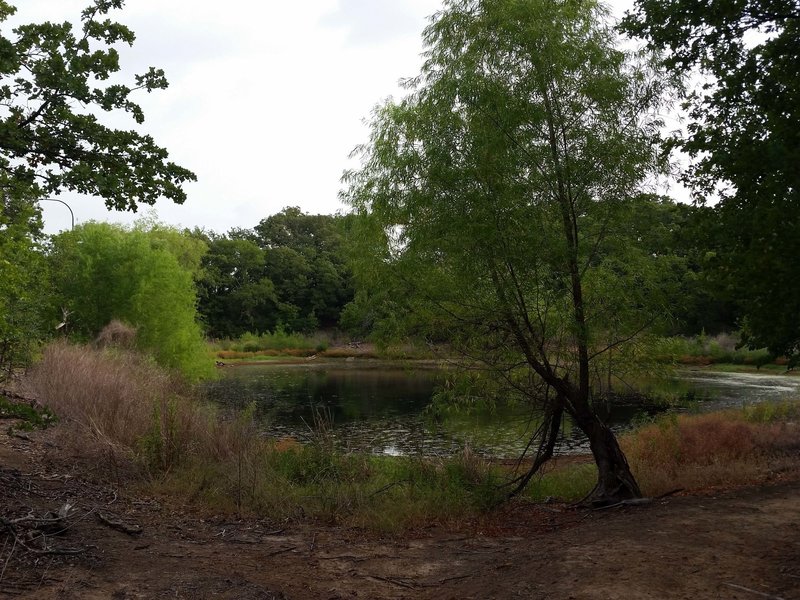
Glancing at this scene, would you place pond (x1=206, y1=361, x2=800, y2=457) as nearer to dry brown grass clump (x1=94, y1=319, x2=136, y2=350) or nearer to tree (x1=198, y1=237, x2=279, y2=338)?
dry brown grass clump (x1=94, y1=319, x2=136, y2=350)

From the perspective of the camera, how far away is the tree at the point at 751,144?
5.69 metres

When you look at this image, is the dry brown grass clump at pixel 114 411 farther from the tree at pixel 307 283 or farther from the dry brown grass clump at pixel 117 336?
the tree at pixel 307 283

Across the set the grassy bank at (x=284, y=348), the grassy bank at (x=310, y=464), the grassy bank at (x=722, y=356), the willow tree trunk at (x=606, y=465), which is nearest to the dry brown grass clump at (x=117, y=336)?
the grassy bank at (x=310, y=464)

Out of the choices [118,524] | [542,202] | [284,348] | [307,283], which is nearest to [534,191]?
[542,202]

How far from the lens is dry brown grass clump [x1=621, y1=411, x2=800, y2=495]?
10367 millimetres

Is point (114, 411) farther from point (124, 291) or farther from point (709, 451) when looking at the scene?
point (124, 291)

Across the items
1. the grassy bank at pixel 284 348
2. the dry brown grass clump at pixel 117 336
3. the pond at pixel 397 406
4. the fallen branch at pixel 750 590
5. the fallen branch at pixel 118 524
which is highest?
the dry brown grass clump at pixel 117 336

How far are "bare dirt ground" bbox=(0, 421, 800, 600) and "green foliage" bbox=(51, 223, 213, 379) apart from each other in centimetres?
1680

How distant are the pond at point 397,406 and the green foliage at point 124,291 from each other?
119 inches

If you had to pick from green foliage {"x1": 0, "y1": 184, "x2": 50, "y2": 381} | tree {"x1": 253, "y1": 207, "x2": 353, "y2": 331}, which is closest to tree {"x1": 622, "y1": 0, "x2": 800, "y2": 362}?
green foliage {"x1": 0, "y1": 184, "x2": 50, "y2": 381}

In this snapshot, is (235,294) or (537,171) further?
(235,294)

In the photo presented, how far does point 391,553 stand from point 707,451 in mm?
8191

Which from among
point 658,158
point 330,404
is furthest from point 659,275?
point 330,404

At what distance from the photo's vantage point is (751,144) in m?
6.41
